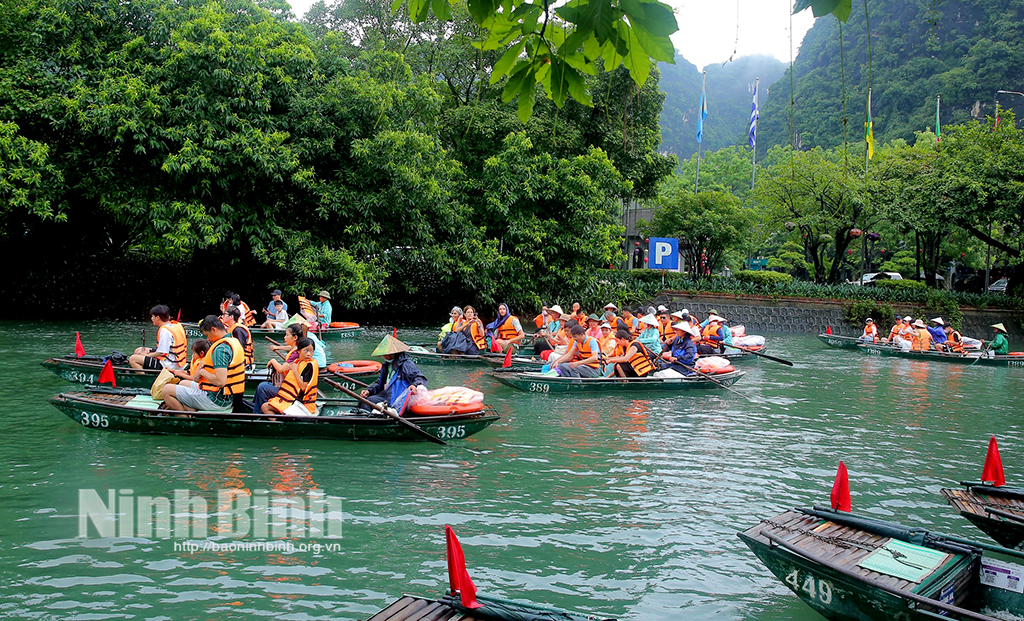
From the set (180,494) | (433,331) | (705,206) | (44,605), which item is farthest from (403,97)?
(44,605)

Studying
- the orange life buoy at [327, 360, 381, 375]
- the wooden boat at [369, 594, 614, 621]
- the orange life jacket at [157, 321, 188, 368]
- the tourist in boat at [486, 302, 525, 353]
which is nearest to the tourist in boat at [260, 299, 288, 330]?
the tourist in boat at [486, 302, 525, 353]

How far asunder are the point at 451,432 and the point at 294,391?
2030 millimetres

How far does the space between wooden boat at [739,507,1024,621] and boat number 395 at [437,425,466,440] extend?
15.4 feet

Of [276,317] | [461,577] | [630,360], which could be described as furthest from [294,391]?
[276,317]

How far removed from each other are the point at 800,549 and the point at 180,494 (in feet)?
18.5

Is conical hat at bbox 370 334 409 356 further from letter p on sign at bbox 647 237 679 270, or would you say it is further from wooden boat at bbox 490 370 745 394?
letter p on sign at bbox 647 237 679 270

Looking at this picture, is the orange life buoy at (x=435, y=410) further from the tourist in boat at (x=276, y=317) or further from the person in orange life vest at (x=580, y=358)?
the tourist in boat at (x=276, y=317)

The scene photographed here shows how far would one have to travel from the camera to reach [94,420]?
9188 millimetres

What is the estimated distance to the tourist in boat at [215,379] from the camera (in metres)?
8.98

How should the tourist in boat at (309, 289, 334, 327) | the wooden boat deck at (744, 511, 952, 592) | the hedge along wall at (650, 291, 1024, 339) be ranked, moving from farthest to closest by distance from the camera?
the hedge along wall at (650, 291, 1024, 339) → the tourist in boat at (309, 289, 334, 327) → the wooden boat deck at (744, 511, 952, 592)

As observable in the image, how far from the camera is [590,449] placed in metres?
9.68

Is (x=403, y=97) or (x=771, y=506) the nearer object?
(x=771, y=506)

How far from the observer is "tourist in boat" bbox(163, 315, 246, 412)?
29.5 feet

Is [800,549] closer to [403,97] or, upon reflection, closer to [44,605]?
[44,605]
